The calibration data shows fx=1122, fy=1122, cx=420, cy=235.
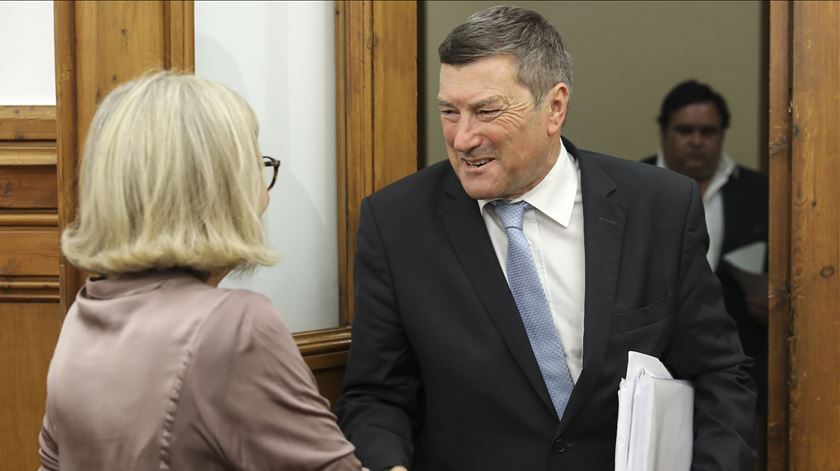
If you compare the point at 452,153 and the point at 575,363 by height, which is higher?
the point at 452,153

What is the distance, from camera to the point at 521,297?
2.23m

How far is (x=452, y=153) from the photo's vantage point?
226cm

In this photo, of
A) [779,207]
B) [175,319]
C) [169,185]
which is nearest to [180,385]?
[175,319]

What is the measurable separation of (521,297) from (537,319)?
0.19 ft

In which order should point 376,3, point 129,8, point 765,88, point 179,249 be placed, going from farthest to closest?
1. point 765,88
2. point 376,3
3. point 129,8
4. point 179,249

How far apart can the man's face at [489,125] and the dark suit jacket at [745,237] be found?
7.15 ft

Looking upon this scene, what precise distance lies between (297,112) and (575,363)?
88 cm

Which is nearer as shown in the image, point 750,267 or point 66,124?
point 66,124

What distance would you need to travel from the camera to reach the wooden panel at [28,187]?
8.03 ft

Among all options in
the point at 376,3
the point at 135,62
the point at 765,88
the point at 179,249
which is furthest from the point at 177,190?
the point at 765,88

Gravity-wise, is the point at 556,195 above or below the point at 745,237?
above

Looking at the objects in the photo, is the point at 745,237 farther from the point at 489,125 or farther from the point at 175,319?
the point at 175,319

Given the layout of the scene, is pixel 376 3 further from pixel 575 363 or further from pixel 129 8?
pixel 575 363

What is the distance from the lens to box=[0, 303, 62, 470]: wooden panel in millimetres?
2430
